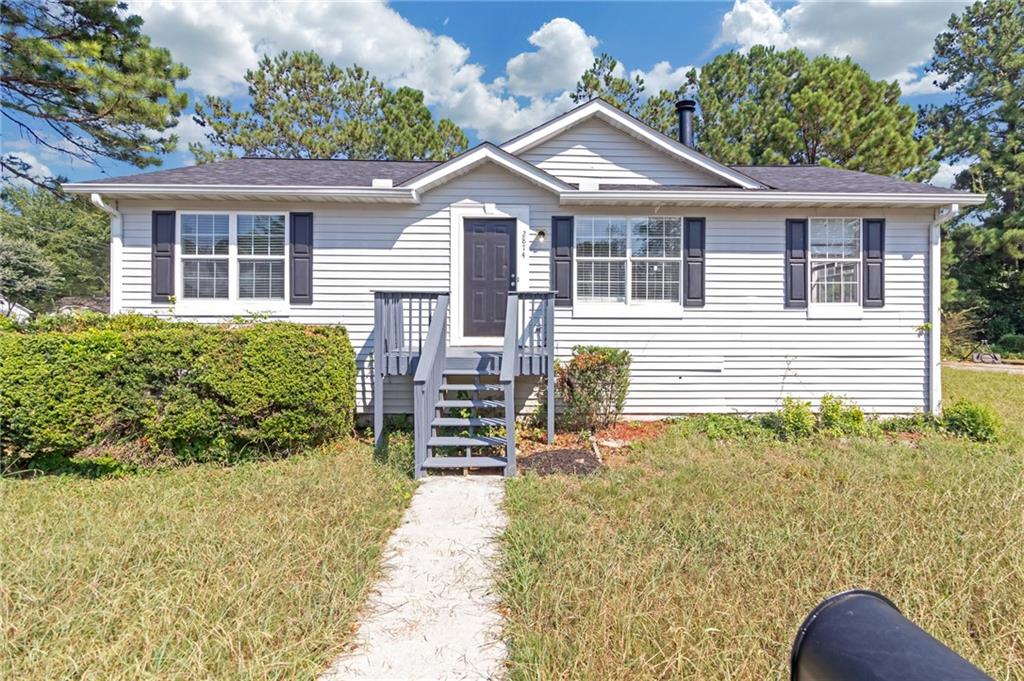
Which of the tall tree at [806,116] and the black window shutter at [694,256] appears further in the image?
the tall tree at [806,116]

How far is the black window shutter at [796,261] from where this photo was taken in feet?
21.1

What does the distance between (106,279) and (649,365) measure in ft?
80.6

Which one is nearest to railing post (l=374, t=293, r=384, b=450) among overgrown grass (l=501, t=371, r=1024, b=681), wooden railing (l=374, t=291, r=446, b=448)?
wooden railing (l=374, t=291, r=446, b=448)

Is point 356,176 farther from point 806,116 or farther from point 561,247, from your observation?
point 806,116

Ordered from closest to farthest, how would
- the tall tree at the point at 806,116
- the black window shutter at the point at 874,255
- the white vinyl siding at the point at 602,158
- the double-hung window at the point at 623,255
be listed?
the black window shutter at the point at 874,255 → the double-hung window at the point at 623,255 → the white vinyl siding at the point at 602,158 → the tall tree at the point at 806,116

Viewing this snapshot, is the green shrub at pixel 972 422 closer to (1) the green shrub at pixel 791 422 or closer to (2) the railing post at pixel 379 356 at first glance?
(1) the green shrub at pixel 791 422

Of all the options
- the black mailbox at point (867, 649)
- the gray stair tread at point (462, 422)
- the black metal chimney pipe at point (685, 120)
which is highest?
the black metal chimney pipe at point (685, 120)

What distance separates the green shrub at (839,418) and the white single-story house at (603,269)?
0.43m

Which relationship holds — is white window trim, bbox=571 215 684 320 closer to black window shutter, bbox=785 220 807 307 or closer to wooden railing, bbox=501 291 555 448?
wooden railing, bbox=501 291 555 448

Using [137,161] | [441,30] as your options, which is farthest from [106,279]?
[441,30]

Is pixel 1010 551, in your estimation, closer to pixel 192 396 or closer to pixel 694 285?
pixel 694 285

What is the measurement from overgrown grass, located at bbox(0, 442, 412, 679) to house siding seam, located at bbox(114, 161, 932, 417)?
112 inches

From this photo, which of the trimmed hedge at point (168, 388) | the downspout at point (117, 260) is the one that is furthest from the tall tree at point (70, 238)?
the trimmed hedge at point (168, 388)

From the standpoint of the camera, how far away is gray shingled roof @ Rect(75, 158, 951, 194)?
6.17m
